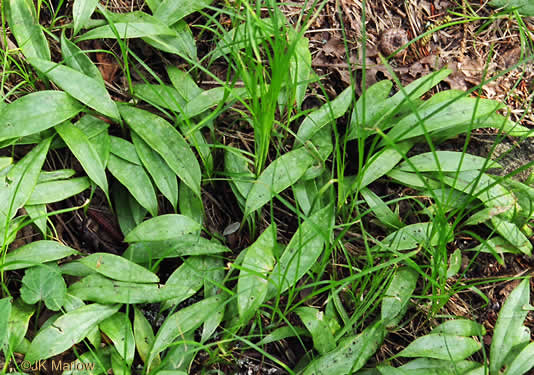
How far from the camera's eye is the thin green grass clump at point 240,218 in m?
1.53

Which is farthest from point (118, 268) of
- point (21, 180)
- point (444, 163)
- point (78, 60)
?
point (444, 163)

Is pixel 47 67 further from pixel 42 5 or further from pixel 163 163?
pixel 163 163

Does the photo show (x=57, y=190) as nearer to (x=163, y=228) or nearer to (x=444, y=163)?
(x=163, y=228)

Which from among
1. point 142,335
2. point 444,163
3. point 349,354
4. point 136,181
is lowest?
point 349,354

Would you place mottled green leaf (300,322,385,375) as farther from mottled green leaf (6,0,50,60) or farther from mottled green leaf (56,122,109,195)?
mottled green leaf (6,0,50,60)

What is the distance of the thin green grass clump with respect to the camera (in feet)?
5.00

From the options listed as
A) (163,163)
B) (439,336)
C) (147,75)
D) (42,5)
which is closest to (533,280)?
(439,336)

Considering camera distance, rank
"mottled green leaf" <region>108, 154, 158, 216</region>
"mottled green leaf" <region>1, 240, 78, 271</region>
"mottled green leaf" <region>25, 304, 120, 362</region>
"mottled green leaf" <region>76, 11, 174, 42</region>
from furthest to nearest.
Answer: "mottled green leaf" <region>76, 11, 174, 42</region>
"mottled green leaf" <region>108, 154, 158, 216</region>
"mottled green leaf" <region>1, 240, 78, 271</region>
"mottled green leaf" <region>25, 304, 120, 362</region>

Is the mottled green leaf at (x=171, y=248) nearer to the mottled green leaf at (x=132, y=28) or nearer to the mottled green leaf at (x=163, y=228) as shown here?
the mottled green leaf at (x=163, y=228)

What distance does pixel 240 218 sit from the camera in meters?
1.78

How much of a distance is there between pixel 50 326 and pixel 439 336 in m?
1.21

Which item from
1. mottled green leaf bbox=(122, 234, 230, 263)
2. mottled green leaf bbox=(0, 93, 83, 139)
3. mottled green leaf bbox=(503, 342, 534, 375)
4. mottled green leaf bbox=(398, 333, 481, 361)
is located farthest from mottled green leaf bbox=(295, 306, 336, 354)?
mottled green leaf bbox=(0, 93, 83, 139)

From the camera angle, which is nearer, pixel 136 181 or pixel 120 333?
pixel 120 333

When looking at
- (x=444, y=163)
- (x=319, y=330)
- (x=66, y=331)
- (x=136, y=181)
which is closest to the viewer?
(x=66, y=331)
